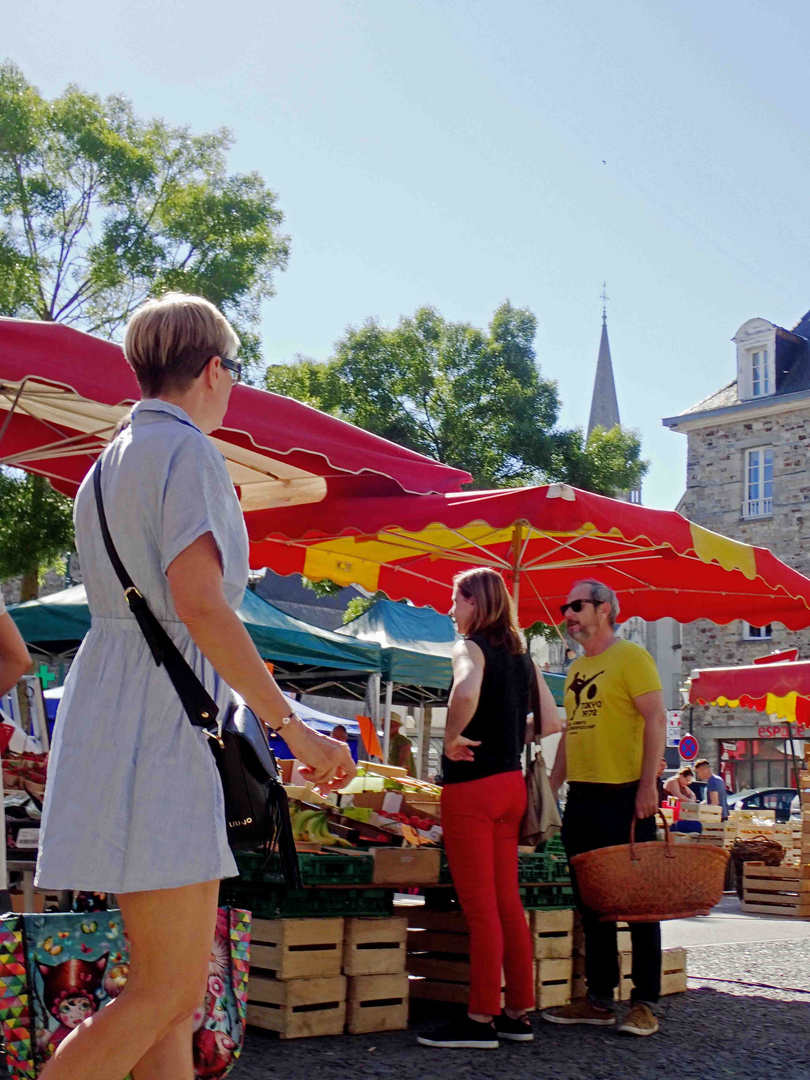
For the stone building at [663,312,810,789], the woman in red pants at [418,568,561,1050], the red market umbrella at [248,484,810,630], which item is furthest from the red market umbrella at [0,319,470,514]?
the stone building at [663,312,810,789]

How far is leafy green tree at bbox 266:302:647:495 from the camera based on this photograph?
28453mm

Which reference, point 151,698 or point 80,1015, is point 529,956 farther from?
point 151,698

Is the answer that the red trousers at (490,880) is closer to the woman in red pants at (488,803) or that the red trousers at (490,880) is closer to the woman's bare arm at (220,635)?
the woman in red pants at (488,803)

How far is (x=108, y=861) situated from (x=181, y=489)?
688 millimetres

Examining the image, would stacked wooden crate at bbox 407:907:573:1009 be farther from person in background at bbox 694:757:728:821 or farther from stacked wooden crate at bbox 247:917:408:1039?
person in background at bbox 694:757:728:821

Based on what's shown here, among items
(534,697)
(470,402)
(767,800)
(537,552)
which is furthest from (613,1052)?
(470,402)

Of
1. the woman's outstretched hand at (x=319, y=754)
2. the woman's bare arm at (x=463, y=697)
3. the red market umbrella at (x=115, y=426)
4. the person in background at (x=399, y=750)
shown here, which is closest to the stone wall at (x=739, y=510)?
the person in background at (x=399, y=750)

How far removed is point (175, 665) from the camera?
7.68 ft

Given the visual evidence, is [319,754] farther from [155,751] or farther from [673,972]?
[673,972]

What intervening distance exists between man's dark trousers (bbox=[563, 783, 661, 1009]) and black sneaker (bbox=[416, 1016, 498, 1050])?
0.75 metres

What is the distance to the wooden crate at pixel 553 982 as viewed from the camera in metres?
5.91

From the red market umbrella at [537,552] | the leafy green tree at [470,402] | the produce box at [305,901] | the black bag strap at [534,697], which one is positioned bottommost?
the produce box at [305,901]

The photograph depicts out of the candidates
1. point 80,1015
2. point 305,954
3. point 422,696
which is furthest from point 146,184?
point 80,1015

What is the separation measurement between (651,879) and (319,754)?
128 inches
